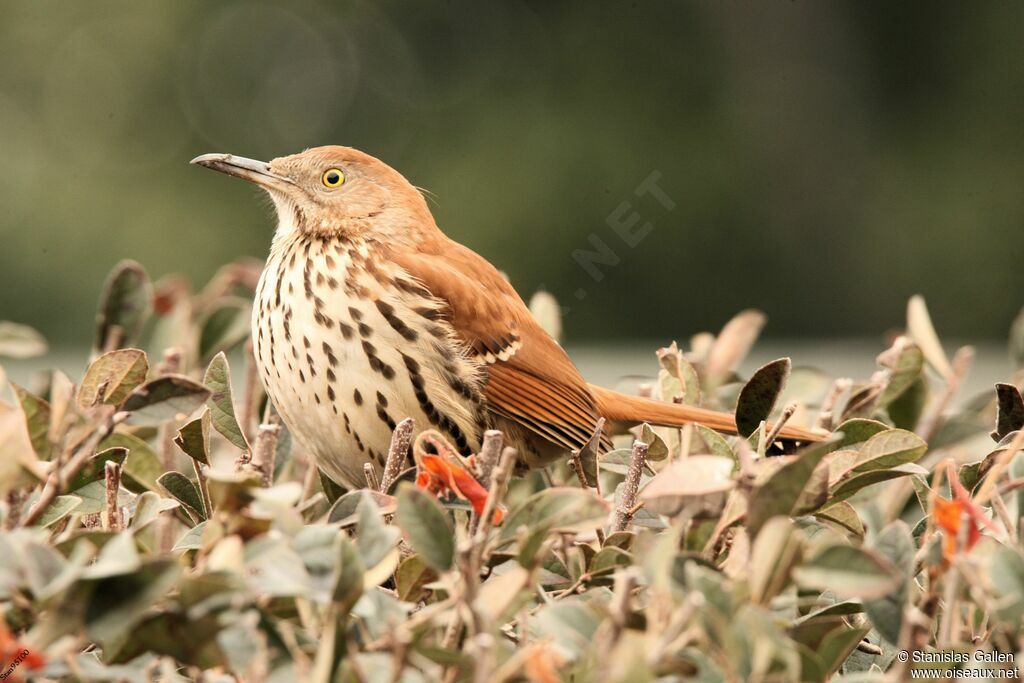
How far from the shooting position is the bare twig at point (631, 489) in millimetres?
1474

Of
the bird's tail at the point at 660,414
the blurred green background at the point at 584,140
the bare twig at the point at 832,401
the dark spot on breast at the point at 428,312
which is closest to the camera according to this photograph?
the bare twig at the point at 832,401

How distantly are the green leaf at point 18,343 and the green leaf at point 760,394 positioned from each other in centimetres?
111

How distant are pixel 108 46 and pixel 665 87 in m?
5.94

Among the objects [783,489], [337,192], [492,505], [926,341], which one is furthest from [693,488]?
[337,192]

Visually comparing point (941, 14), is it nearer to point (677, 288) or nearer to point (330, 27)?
point (677, 288)

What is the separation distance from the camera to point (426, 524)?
1.22m

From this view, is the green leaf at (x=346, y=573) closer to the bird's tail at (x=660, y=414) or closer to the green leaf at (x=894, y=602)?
the green leaf at (x=894, y=602)

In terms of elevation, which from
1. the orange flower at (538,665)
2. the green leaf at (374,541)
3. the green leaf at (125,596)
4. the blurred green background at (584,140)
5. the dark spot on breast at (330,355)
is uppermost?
the blurred green background at (584,140)

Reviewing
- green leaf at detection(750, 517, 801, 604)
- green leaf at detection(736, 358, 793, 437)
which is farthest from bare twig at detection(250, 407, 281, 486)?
green leaf at detection(736, 358, 793, 437)

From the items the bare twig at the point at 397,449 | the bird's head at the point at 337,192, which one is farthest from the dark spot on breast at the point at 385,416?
the bare twig at the point at 397,449

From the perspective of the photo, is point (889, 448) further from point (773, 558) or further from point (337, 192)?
point (337, 192)

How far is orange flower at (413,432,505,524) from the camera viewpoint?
4.66 feet

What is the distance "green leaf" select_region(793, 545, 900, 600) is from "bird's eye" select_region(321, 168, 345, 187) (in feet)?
6.50

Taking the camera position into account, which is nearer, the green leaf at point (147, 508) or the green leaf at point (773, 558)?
the green leaf at point (773, 558)
